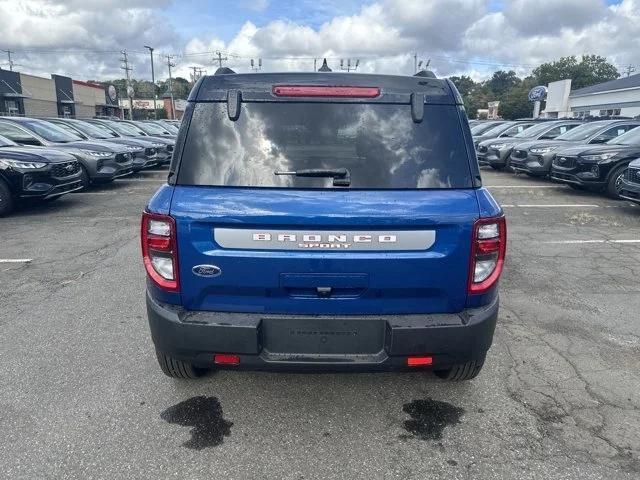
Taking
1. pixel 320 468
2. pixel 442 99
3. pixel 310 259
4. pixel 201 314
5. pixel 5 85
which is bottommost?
pixel 320 468

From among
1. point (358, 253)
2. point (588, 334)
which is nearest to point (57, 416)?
point (358, 253)

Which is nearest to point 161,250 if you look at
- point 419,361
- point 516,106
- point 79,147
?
point 419,361

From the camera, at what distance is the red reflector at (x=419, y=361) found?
251 cm

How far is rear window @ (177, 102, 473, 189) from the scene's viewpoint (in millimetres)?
2531

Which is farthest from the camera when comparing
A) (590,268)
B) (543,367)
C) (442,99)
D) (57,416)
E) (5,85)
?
(5,85)

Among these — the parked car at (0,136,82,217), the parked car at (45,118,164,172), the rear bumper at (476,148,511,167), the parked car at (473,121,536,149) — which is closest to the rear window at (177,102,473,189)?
the parked car at (0,136,82,217)

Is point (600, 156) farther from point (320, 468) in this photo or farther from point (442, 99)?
point (320, 468)

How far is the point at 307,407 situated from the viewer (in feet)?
9.84

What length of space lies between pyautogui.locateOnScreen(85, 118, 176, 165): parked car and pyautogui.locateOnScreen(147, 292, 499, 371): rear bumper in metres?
12.5

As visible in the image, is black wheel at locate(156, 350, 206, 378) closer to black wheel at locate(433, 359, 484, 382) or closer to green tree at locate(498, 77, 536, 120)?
black wheel at locate(433, 359, 484, 382)

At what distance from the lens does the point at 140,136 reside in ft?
53.6

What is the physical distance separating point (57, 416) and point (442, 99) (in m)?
2.93

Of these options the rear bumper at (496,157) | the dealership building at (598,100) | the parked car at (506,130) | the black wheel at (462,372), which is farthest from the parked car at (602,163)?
→ the dealership building at (598,100)

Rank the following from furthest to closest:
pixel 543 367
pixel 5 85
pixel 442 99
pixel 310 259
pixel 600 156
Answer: pixel 5 85
pixel 600 156
pixel 543 367
pixel 442 99
pixel 310 259
